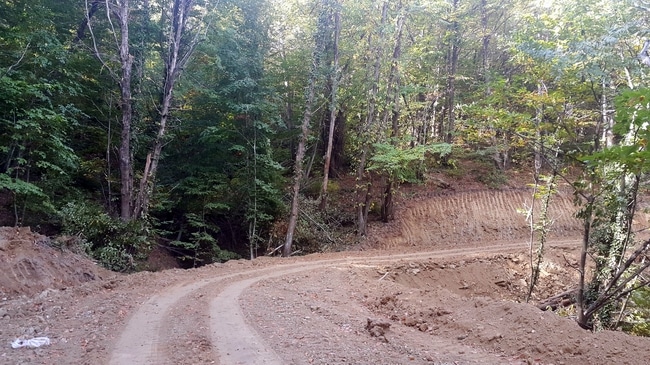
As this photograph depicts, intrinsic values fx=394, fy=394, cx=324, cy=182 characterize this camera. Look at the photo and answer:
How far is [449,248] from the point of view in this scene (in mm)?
19938

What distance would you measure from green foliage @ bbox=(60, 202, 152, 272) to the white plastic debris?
7.38 metres

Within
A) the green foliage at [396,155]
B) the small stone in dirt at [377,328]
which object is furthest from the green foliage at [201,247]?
the small stone in dirt at [377,328]

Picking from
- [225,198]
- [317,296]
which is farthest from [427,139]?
[317,296]

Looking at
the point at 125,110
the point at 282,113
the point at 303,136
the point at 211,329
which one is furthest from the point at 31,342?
the point at 282,113

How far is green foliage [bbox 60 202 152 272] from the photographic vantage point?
41.8 feet

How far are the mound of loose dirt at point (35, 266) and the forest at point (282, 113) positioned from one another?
4.60 feet

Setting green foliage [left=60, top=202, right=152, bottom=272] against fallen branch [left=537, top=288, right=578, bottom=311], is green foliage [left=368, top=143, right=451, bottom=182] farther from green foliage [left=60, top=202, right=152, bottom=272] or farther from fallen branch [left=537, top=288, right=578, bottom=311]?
green foliage [left=60, top=202, right=152, bottom=272]

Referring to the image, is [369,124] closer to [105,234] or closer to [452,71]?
[452,71]

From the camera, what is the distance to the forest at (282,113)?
31.2ft

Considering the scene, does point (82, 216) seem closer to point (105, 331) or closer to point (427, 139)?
point (105, 331)

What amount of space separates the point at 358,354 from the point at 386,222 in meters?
17.6

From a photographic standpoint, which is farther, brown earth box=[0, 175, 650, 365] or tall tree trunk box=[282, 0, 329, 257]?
tall tree trunk box=[282, 0, 329, 257]

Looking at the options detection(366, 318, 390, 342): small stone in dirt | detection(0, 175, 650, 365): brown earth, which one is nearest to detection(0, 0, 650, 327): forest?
detection(0, 175, 650, 365): brown earth

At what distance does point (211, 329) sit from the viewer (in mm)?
6695
